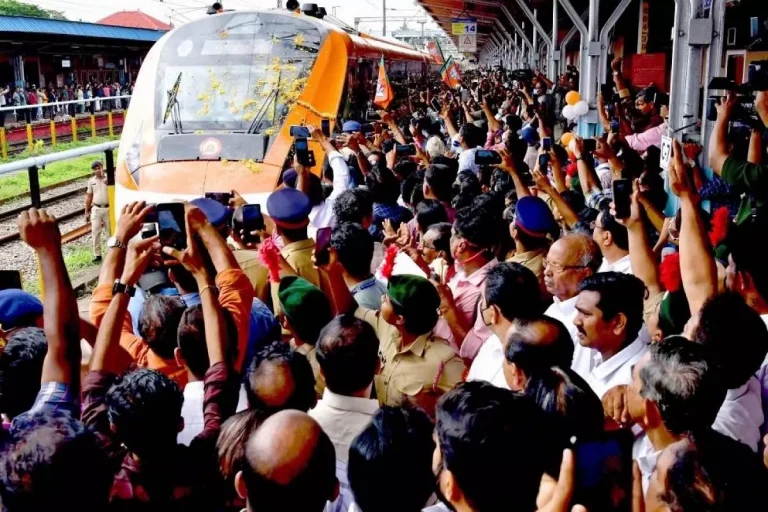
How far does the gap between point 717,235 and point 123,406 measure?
257 cm

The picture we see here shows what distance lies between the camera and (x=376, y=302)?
3689 mm

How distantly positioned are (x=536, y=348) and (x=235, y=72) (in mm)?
7317

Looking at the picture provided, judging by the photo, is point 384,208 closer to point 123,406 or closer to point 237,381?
point 237,381

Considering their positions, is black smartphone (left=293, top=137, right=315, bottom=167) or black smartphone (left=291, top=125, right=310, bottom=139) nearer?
black smartphone (left=293, top=137, right=315, bottom=167)

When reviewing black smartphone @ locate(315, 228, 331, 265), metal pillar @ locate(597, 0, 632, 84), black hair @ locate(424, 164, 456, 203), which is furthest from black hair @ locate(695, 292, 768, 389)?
metal pillar @ locate(597, 0, 632, 84)

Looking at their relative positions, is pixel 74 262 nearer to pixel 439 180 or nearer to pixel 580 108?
pixel 439 180

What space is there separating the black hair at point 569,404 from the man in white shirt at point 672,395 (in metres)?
0.12

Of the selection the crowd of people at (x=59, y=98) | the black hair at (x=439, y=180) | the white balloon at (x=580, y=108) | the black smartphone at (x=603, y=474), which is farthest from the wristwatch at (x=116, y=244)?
the crowd of people at (x=59, y=98)

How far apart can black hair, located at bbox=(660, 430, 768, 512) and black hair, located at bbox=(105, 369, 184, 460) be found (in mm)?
1250

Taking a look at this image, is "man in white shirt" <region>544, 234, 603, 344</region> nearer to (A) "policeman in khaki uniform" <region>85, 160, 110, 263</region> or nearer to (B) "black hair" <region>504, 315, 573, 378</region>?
(B) "black hair" <region>504, 315, 573, 378</region>

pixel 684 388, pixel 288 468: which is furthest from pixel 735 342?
pixel 288 468

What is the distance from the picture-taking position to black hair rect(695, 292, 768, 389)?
91.9 inches

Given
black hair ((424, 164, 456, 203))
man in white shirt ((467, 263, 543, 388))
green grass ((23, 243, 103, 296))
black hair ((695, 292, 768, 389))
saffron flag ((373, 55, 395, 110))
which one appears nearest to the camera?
black hair ((695, 292, 768, 389))

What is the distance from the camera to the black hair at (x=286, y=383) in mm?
2406
